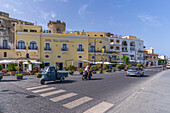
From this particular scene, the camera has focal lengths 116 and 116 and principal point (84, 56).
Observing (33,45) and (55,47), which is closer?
(33,45)

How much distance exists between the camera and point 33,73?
22344mm

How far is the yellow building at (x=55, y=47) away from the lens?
31578mm

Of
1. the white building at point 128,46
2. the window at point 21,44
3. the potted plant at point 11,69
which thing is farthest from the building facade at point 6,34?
the white building at point 128,46

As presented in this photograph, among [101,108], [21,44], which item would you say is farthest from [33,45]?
[101,108]

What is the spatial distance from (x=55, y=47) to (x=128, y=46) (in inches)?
1361

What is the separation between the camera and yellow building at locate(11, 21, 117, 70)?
104 ft

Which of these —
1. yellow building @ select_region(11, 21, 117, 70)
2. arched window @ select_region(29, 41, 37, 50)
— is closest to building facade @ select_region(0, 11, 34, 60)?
yellow building @ select_region(11, 21, 117, 70)

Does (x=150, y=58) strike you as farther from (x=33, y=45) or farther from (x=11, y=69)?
(x=11, y=69)

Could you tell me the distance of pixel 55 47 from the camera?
34.0 metres

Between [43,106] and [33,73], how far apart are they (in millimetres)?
18466

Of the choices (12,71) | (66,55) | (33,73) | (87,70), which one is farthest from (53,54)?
(87,70)

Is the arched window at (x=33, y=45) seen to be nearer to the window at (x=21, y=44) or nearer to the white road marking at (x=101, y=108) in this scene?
the window at (x=21, y=44)

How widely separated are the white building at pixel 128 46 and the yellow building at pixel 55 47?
11.1 meters

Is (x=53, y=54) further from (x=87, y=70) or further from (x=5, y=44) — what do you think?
(x=87, y=70)
